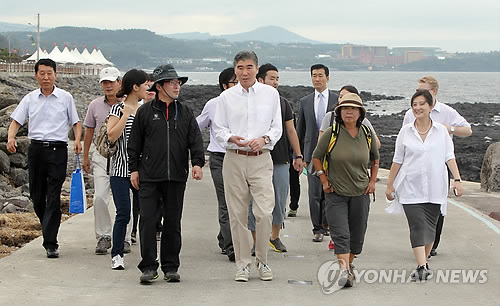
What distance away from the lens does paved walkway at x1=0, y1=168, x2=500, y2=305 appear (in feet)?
25.7

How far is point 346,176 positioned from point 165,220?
1.75 meters

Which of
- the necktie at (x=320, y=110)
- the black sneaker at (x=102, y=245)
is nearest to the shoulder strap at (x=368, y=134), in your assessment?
the necktie at (x=320, y=110)

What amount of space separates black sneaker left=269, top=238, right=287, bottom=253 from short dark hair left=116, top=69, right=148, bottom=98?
237cm

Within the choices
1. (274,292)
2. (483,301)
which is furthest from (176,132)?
(483,301)

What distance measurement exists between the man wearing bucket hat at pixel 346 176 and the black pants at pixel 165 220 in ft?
4.58

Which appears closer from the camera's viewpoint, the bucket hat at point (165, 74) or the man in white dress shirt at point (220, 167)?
the bucket hat at point (165, 74)

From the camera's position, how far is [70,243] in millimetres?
10547

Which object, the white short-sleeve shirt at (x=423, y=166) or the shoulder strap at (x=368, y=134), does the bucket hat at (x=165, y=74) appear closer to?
the shoulder strap at (x=368, y=134)

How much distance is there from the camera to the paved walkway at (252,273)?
7832 mm

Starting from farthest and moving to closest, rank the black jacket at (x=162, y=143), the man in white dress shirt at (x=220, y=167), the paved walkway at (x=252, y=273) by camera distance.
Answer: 1. the man in white dress shirt at (x=220, y=167)
2. the black jacket at (x=162, y=143)
3. the paved walkway at (x=252, y=273)

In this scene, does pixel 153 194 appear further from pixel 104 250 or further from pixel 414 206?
pixel 414 206

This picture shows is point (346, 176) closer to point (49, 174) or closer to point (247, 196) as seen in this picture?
point (247, 196)

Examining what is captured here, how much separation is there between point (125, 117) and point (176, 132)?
835 mm

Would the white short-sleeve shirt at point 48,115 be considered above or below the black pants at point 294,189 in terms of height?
above
